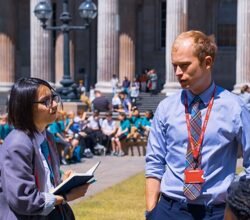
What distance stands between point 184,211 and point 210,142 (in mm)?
453

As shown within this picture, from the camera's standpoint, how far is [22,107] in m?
4.83

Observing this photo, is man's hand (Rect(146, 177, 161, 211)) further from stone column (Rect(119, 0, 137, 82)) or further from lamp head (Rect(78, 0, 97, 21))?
stone column (Rect(119, 0, 137, 82))

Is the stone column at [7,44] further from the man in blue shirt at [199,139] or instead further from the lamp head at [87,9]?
the man in blue shirt at [199,139]

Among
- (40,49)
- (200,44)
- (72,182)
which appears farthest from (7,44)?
(200,44)

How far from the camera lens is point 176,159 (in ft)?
16.1

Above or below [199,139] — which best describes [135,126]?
below

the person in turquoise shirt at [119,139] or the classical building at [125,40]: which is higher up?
the classical building at [125,40]

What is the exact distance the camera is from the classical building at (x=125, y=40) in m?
33.2

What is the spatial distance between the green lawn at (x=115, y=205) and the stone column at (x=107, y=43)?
19159 millimetres

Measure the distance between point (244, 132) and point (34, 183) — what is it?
51.5 inches

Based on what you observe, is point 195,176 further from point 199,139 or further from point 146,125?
point 146,125

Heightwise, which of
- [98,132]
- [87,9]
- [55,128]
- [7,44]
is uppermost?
[87,9]

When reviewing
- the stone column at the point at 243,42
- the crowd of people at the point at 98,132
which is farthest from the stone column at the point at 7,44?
the crowd of people at the point at 98,132

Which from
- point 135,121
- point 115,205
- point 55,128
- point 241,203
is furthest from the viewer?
point 135,121
